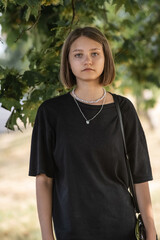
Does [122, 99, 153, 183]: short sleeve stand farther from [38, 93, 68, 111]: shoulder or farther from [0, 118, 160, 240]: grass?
[0, 118, 160, 240]: grass

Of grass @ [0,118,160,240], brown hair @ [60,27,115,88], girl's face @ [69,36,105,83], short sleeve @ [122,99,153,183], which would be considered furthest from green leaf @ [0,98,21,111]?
grass @ [0,118,160,240]

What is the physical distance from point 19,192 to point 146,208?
207 inches

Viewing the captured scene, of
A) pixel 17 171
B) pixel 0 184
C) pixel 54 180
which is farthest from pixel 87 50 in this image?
pixel 17 171

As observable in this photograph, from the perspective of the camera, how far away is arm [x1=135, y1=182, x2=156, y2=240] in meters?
1.82

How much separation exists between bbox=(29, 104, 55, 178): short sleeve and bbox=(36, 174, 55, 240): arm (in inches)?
1.5

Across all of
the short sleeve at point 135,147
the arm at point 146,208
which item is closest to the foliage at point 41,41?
the short sleeve at point 135,147

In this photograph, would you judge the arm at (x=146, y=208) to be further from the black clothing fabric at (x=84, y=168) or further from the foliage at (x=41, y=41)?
the foliage at (x=41, y=41)

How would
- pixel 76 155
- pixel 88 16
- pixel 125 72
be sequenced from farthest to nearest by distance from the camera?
pixel 125 72 < pixel 88 16 < pixel 76 155

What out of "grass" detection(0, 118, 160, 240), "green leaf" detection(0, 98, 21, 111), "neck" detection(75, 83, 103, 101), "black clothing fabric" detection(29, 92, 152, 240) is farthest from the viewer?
"grass" detection(0, 118, 160, 240)

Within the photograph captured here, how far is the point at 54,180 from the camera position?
5.98 ft

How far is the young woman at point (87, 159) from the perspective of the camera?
172 centimetres

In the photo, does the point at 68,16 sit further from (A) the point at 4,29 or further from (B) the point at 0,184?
(B) the point at 0,184

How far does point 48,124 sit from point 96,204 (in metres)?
0.41

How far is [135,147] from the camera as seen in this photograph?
72.6 inches
